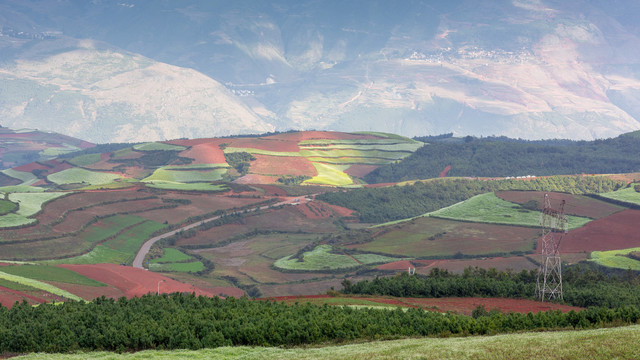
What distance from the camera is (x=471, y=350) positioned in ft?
119

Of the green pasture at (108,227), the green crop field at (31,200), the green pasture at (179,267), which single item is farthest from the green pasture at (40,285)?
the green crop field at (31,200)

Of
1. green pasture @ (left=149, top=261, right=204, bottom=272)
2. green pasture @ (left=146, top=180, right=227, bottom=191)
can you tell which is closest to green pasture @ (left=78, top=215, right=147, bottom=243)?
green pasture @ (left=149, top=261, right=204, bottom=272)

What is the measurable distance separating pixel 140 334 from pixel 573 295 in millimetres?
42322

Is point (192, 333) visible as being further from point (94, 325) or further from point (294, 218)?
point (294, 218)

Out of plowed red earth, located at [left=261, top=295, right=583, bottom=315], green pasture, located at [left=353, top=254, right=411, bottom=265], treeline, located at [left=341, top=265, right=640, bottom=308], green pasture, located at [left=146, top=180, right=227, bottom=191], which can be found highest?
green pasture, located at [left=146, top=180, right=227, bottom=191]

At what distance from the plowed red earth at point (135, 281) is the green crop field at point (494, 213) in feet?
191

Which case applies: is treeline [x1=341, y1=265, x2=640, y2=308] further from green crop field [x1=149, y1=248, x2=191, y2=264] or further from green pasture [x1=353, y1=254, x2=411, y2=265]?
green crop field [x1=149, y1=248, x2=191, y2=264]

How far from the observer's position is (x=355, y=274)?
364 ft

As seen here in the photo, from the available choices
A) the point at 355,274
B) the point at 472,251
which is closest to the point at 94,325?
the point at 355,274

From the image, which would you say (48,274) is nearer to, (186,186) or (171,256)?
(171,256)

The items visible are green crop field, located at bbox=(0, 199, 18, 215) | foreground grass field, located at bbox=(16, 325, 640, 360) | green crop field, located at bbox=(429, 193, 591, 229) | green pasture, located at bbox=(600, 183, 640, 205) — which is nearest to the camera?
foreground grass field, located at bbox=(16, 325, 640, 360)

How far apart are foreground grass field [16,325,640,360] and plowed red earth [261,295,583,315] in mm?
21789

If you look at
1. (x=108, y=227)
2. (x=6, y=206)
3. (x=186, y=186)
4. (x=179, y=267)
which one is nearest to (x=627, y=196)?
(x=179, y=267)

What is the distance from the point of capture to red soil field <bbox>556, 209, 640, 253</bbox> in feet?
371
